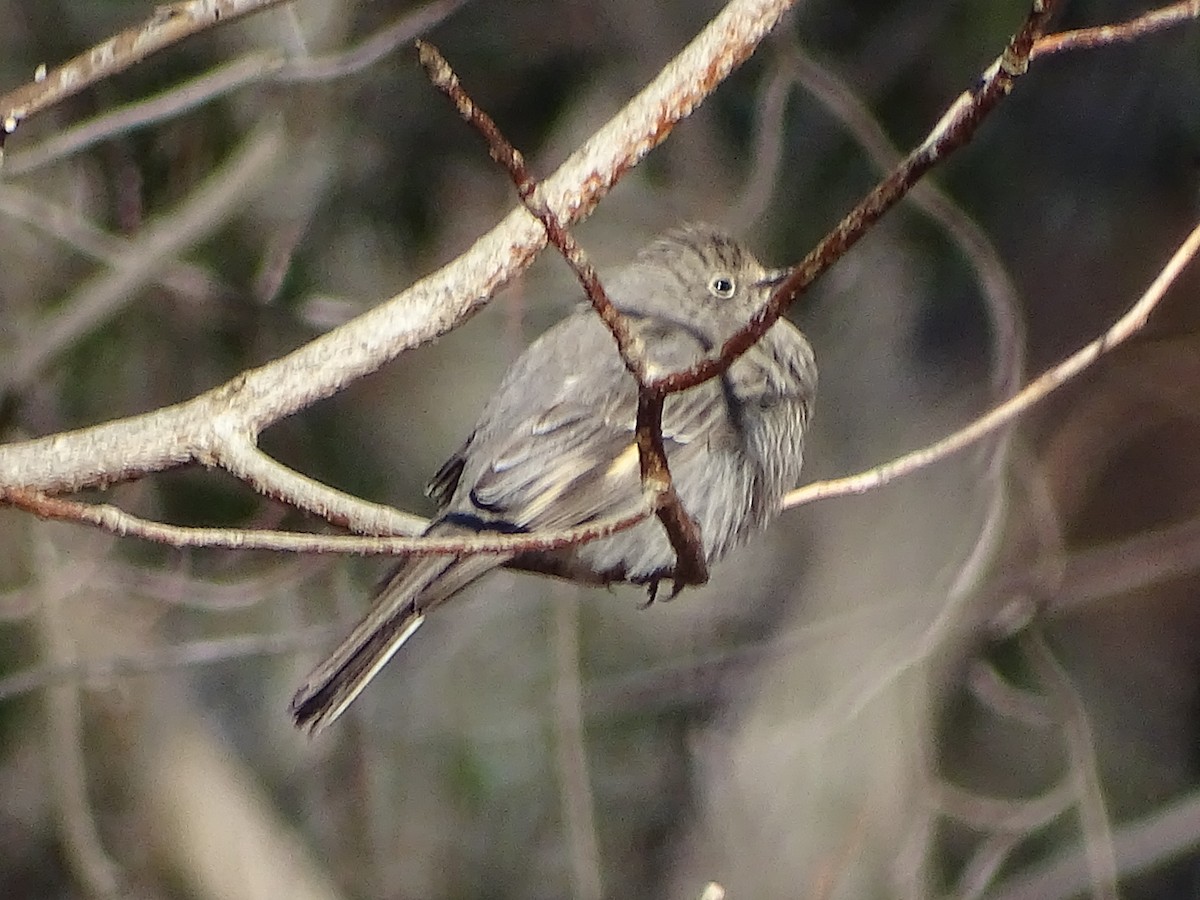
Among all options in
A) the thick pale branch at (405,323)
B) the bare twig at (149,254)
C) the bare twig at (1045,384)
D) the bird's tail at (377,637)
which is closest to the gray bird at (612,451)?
the bird's tail at (377,637)

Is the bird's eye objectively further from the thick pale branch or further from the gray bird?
the thick pale branch

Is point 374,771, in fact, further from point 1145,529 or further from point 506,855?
point 1145,529

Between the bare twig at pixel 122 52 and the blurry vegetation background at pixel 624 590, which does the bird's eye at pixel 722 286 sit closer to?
the blurry vegetation background at pixel 624 590

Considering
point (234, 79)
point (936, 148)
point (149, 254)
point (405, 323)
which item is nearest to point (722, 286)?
point (405, 323)

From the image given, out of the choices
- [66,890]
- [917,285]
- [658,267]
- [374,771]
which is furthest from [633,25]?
[66,890]

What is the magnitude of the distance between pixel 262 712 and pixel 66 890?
46.8 inches

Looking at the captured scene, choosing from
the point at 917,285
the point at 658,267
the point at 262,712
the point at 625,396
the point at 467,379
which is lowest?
the point at 625,396

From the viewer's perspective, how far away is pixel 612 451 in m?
3.24

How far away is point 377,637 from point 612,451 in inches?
24.8

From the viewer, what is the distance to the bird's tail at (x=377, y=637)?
2.93 m

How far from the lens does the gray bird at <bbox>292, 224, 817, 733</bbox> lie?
2.99 metres

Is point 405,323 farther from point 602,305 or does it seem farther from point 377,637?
point 602,305

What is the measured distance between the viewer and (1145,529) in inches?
241

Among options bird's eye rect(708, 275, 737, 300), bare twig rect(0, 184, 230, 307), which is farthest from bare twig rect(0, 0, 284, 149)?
bare twig rect(0, 184, 230, 307)
